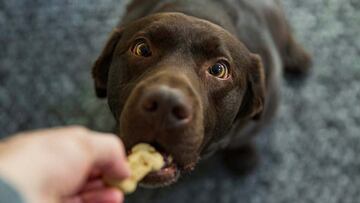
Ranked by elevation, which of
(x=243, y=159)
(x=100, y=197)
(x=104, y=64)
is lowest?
(x=243, y=159)

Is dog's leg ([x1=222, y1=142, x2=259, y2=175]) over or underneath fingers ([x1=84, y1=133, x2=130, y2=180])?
underneath

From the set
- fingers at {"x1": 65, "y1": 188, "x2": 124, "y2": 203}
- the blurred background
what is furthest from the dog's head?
the blurred background

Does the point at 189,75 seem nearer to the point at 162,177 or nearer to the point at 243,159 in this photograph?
the point at 162,177

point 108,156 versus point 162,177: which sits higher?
point 108,156

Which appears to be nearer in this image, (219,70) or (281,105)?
(219,70)

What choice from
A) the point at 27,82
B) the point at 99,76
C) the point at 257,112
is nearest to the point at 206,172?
the point at 257,112

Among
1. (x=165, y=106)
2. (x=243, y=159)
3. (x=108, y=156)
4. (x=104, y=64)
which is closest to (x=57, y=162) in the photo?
(x=108, y=156)

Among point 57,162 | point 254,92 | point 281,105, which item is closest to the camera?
point 57,162

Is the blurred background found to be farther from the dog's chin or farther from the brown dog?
the dog's chin
